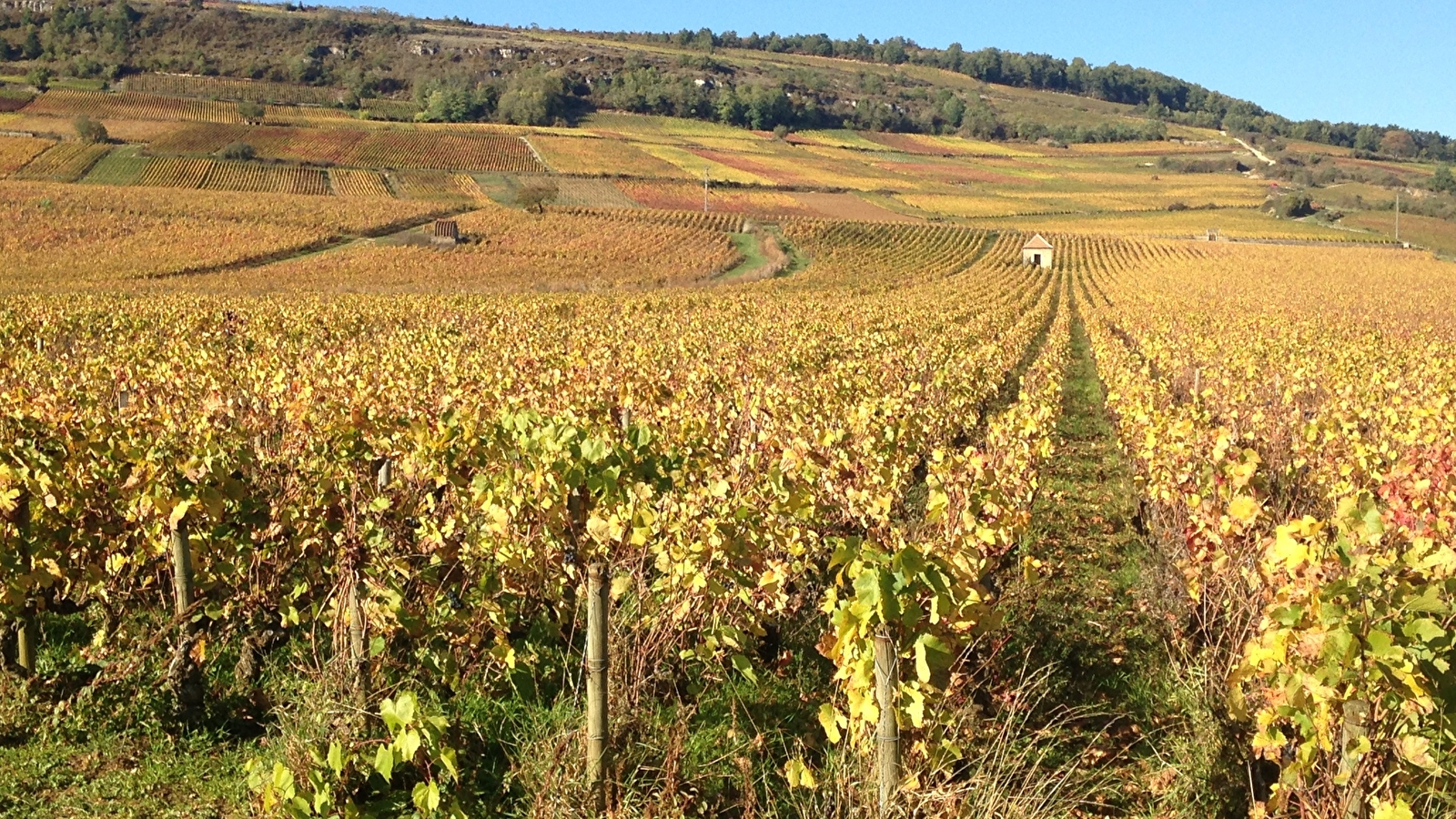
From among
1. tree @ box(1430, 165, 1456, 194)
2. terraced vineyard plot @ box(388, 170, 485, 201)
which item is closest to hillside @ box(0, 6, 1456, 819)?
terraced vineyard plot @ box(388, 170, 485, 201)

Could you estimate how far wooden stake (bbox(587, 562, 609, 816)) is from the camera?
13.1 feet

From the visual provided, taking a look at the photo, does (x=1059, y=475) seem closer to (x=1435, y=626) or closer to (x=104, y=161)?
(x=1435, y=626)

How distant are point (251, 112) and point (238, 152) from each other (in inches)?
893

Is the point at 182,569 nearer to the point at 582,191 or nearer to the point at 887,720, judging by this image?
the point at 887,720

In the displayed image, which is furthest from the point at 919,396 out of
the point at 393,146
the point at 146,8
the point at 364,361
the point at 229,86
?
the point at 146,8

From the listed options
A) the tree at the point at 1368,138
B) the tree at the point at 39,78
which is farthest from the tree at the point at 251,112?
the tree at the point at 1368,138

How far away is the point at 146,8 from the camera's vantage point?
14838 centimetres

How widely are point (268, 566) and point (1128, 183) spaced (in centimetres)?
12181

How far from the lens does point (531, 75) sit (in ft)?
435

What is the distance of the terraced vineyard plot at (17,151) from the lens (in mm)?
70438

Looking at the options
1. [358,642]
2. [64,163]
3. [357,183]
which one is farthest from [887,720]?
[64,163]

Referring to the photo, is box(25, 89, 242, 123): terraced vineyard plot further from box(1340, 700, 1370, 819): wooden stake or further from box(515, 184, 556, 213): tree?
box(1340, 700, 1370, 819): wooden stake

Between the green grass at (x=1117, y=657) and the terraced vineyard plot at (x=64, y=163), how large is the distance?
78.4 metres

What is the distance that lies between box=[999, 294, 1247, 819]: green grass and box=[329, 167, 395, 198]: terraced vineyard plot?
7412 cm
